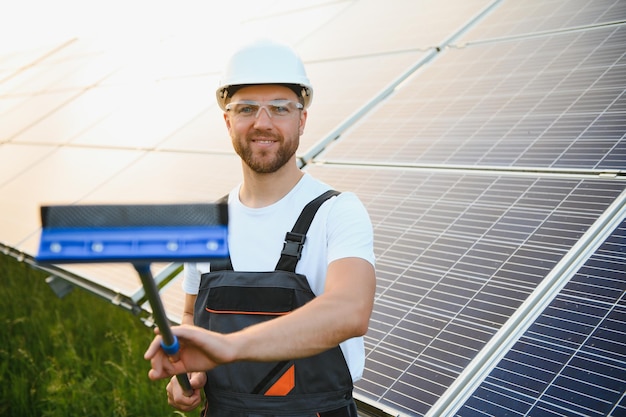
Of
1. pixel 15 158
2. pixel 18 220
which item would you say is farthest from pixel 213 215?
pixel 15 158

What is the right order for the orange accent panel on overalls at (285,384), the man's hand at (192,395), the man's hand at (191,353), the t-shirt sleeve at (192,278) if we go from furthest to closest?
the t-shirt sleeve at (192,278)
the man's hand at (192,395)
the orange accent panel on overalls at (285,384)
the man's hand at (191,353)

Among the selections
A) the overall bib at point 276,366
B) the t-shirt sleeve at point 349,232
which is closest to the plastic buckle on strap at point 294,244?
the overall bib at point 276,366

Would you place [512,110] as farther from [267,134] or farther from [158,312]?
[158,312]

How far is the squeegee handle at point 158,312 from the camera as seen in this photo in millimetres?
1582

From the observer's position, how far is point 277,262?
234 cm

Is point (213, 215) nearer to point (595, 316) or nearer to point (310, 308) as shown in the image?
point (310, 308)

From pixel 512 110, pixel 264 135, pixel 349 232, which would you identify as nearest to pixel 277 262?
pixel 349 232

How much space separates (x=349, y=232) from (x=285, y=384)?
0.56 metres

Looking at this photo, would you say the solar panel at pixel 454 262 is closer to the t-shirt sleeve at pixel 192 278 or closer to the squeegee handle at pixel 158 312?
the t-shirt sleeve at pixel 192 278

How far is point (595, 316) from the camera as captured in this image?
2723 mm

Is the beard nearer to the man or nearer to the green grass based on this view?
the man

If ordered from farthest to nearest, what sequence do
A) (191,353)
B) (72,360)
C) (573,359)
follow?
(72,360) < (573,359) < (191,353)

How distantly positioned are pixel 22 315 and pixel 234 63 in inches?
229

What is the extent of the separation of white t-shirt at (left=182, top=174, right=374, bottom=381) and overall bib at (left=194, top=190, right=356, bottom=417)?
0.17 feet
